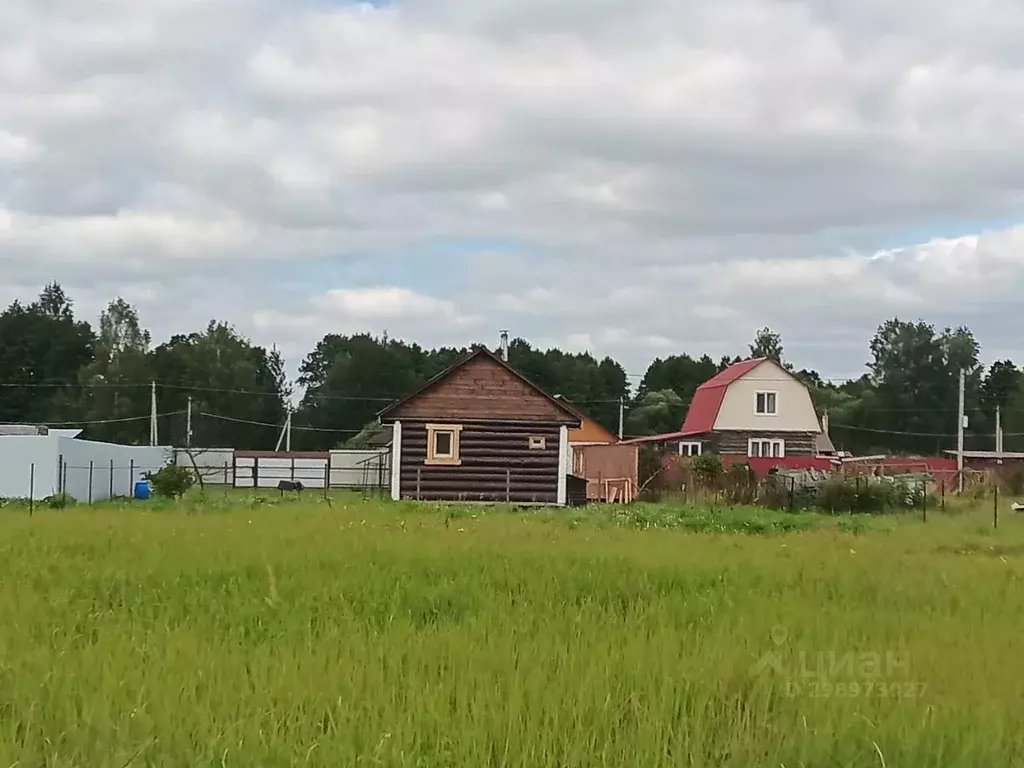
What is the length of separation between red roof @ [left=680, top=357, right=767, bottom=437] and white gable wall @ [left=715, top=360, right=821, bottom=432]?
30 centimetres

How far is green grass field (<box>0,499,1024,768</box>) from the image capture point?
5.75 meters

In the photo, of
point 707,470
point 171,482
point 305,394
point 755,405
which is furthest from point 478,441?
point 305,394

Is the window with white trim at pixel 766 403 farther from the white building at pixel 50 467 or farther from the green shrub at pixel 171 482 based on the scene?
the green shrub at pixel 171 482

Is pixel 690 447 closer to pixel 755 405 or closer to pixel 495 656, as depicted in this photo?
pixel 755 405

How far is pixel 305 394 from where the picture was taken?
100 metres

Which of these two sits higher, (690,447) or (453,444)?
(453,444)

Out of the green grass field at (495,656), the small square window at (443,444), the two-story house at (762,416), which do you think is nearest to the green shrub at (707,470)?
the small square window at (443,444)

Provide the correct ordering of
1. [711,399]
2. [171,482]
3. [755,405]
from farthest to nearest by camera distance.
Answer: [711,399] → [755,405] → [171,482]

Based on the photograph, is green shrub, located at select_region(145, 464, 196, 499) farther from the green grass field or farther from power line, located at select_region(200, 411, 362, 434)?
power line, located at select_region(200, 411, 362, 434)

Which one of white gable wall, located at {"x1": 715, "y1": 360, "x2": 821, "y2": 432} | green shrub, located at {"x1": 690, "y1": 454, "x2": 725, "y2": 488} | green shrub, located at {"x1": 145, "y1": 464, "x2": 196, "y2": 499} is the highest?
white gable wall, located at {"x1": 715, "y1": 360, "x2": 821, "y2": 432}

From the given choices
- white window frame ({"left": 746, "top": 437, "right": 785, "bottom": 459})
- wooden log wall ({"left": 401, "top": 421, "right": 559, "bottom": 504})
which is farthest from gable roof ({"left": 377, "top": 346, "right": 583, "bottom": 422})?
white window frame ({"left": 746, "top": 437, "right": 785, "bottom": 459})

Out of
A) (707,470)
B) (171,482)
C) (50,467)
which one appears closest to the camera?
(171,482)

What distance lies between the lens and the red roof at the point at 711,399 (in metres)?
56.1

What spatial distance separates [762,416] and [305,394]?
2134 inches
